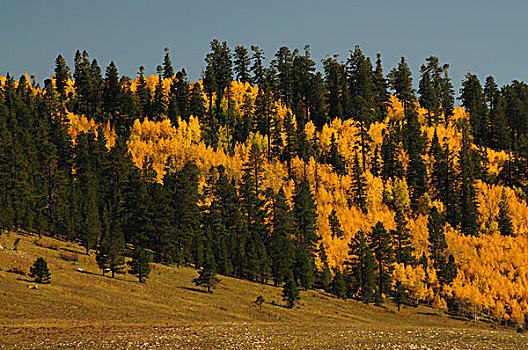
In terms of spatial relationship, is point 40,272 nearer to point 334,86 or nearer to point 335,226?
point 335,226

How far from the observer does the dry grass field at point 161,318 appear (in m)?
29.1

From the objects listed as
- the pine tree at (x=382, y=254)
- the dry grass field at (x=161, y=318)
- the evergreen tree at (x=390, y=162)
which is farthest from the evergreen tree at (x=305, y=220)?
the evergreen tree at (x=390, y=162)

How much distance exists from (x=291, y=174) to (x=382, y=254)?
30.1 m

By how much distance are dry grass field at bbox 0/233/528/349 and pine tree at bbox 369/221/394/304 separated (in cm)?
1578

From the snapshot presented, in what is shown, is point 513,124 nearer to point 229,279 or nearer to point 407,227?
point 407,227

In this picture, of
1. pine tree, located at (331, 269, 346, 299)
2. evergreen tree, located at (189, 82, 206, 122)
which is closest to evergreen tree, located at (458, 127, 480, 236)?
pine tree, located at (331, 269, 346, 299)

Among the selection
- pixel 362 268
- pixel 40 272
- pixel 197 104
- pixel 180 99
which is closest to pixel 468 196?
pixel 362 268

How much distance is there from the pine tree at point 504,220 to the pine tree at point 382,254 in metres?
24.7

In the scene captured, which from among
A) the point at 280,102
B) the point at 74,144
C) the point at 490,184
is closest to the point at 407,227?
the point at 490,184

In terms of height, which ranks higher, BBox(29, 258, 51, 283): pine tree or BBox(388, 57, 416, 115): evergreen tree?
BBox(388, 57, 416, 115): evergreen tree

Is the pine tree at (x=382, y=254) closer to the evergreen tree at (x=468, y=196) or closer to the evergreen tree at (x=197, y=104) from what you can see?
the evergreen tree at (x=468, y=196)

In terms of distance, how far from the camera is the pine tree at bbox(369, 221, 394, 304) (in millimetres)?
77500

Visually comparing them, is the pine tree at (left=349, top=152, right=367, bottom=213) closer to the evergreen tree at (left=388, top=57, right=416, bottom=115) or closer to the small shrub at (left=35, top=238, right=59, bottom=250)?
the evergreen tree at (left=388, top=57, right=416, bottom=115)

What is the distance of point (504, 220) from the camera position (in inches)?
3578
